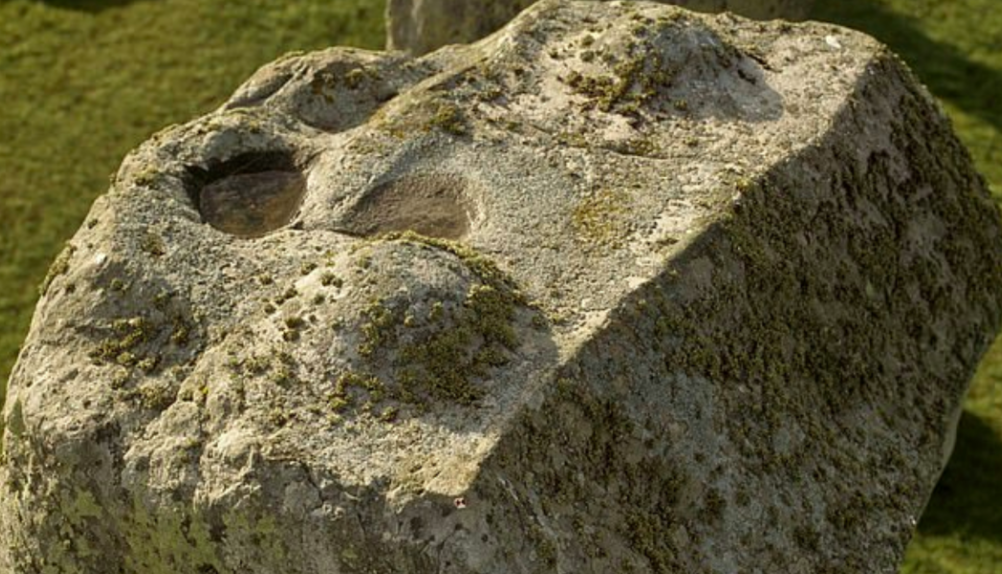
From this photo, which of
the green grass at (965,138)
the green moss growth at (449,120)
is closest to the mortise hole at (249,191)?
the green moss growth at (449,120)

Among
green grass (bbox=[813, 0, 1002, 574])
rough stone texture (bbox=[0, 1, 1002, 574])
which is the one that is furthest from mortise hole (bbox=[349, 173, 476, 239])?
green grass (bbox=[813, 0, 1002, 574])

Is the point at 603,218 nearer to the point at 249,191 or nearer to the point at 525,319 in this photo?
the point at 525,319

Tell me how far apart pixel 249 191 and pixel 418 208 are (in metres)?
0.73

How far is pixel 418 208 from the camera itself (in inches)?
230

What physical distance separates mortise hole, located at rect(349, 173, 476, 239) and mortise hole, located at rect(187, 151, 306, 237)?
1.03 ft

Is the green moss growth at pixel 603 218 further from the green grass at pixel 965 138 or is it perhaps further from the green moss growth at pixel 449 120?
the green grass at pixel 965 138

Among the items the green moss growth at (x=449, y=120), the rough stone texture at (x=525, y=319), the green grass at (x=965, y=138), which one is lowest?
the green grass at (x=965, y=138)

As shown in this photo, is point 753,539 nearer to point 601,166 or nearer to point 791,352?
point 791,352

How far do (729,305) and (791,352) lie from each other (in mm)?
432

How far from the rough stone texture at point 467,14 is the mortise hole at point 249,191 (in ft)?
11.9

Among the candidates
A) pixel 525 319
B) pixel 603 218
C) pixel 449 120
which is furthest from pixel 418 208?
pixel 525 319

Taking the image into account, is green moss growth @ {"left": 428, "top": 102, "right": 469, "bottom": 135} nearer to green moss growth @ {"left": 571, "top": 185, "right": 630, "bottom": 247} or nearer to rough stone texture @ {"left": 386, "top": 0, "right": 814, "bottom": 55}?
green moss growth @ {"left": 571, "top": 185, "right": 630, "bottom": 247}

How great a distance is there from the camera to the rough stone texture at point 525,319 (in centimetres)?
485

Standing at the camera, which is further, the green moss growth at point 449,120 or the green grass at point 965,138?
the green grass at point 965,138
